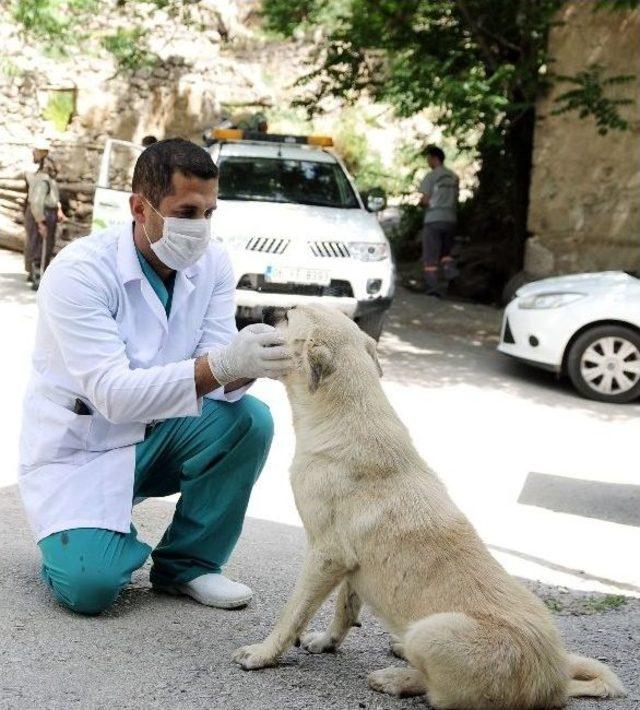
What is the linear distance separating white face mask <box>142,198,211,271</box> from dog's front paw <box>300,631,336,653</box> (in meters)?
1.51

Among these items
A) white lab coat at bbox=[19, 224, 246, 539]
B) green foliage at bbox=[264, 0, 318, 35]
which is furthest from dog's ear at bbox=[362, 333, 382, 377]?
green foliage at bbox=[264, 0, 318, 35]

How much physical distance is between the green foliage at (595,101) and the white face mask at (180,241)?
31.6ft

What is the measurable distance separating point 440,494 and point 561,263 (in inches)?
458

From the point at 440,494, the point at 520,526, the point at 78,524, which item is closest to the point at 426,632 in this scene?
the point at 440,494

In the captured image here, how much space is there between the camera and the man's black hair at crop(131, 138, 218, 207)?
12.7ft

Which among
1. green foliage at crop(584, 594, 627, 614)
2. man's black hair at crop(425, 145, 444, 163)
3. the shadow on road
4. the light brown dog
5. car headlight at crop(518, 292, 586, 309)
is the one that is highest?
man's black hair at crop(425, 145, 444, 163)

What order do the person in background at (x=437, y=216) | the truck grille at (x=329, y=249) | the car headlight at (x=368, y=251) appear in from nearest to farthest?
the truck grille at (x=329, y=249) < the car headlight at (x=368, y=251) < the person in background at (x=437, y=216)

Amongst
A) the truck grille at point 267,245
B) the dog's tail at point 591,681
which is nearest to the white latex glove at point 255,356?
the dog's tail at point 591,681

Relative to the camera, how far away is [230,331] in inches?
172

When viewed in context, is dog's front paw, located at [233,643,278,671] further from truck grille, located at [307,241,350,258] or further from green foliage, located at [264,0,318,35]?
green foliage, located at [264,0,318,35]

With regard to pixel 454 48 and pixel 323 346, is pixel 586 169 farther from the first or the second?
pixel 323 346

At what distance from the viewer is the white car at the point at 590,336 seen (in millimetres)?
10109

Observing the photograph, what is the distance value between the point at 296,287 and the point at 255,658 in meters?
7.26

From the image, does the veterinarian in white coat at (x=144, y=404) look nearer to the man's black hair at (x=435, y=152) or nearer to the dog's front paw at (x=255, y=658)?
the dog's front paw at (x=255, y=658)
